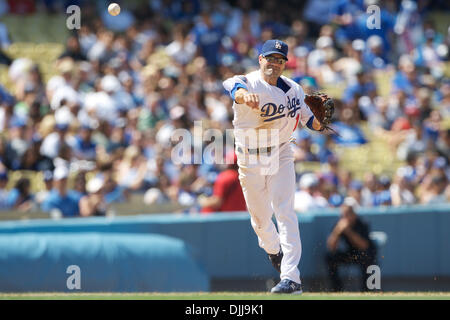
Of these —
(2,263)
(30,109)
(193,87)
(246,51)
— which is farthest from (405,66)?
(2,263)

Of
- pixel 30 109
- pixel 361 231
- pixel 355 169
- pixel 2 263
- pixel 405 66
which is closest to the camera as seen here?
pixel 2 263

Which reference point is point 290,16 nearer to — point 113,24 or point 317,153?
point 113,24

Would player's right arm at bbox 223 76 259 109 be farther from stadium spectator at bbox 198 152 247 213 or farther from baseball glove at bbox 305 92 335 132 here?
stadium spectator at bbox 198 152 247 213

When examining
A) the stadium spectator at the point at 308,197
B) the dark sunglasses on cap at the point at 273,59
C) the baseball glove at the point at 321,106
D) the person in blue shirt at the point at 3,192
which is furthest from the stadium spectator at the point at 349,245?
the person in blue shirt at the point at 3,192

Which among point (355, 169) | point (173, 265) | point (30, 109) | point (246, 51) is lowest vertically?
point (173, 265)

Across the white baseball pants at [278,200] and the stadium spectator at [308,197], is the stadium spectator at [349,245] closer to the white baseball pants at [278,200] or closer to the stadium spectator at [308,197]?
the stadium spectator at [308,197]

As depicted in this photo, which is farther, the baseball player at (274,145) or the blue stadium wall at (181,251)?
the blue stadium wall at (181,251)

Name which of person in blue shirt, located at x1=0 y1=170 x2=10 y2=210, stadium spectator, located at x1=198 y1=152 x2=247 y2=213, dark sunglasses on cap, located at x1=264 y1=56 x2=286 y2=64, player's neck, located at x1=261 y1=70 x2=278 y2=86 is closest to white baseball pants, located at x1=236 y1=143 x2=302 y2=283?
player's neck, located at x1=261 y1=70 x2=278 y2=86
